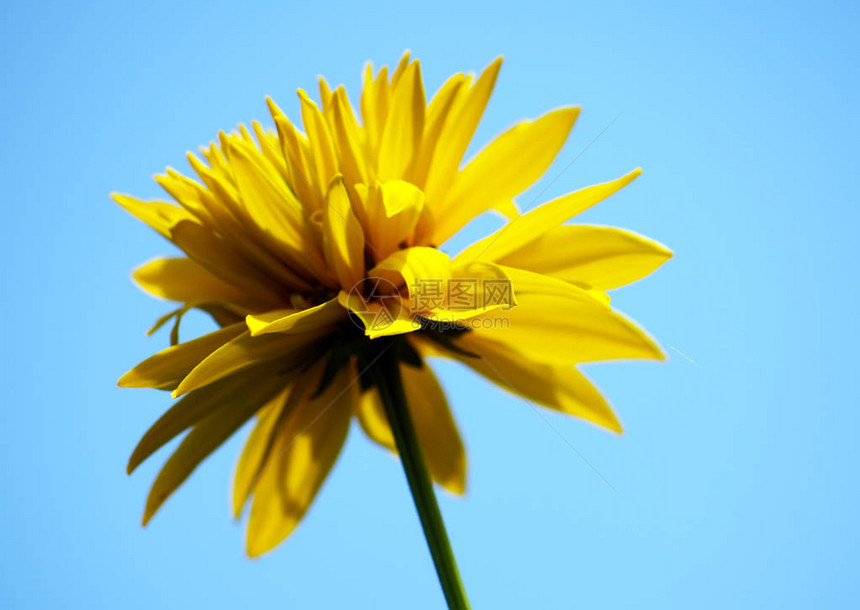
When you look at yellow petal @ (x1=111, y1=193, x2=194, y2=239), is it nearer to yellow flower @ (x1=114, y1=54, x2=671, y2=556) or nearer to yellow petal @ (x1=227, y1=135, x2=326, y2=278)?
yellow flower @ (x1=114, y1=54, x2=671, y2=556)

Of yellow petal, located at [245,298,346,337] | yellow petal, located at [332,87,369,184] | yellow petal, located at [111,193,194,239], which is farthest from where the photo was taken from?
yellow petal, located at [111,193,194,239]

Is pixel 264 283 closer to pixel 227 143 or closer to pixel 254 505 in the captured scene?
pixel 227 143

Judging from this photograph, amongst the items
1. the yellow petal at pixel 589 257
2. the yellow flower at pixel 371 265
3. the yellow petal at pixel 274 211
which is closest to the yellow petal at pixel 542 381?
the yellow flower at pixel 371 265

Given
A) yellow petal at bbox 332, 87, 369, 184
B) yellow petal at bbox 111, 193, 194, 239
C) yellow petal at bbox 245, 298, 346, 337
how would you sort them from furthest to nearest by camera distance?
yellow petal at bbox 111, 193, 194, 239 → yellow petal at bbox 332, 87, 369, 184 → yellow petal at bbox 245, 298, 346, 337

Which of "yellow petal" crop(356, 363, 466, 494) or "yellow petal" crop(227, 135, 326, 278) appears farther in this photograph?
"yellow petal" crop(356, 363, 466, 494)

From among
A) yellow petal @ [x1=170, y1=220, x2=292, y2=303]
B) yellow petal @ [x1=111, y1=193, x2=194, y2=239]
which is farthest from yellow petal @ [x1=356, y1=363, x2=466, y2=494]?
yellow petal @ [x1=111, y1=193, x2=194, y2=239]

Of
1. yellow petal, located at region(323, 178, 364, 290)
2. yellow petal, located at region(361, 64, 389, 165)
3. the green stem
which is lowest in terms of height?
the green stem

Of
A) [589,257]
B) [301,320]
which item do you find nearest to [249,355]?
[301,320]

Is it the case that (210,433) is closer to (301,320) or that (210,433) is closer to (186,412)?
(186,412)
